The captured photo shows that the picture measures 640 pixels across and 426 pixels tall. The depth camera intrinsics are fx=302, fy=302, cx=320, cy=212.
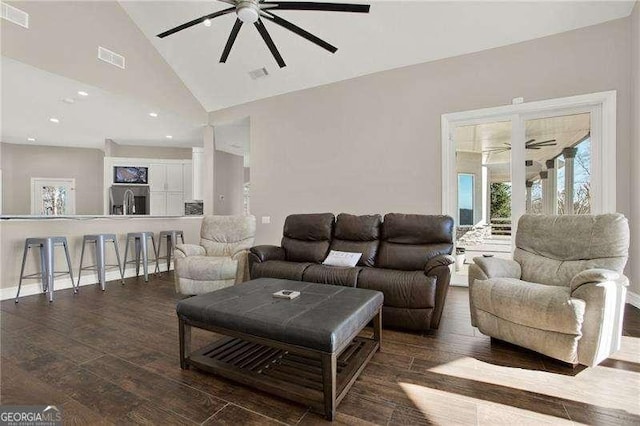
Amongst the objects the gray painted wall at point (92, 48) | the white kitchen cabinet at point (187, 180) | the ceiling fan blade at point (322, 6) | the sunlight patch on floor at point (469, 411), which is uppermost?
the gray painted wall at point (92, 48)

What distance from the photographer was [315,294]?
7.13ft

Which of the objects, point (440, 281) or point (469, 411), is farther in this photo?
point (440, 281)

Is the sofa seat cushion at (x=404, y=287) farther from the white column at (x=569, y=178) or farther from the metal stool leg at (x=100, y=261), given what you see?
the metal stool leg at (x=100, y=261)

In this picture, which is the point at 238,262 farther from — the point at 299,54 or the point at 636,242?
the point at 636,242

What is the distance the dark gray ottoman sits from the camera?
1538mm

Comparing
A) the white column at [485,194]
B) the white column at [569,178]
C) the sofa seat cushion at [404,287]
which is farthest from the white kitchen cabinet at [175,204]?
the white column at [569,178]

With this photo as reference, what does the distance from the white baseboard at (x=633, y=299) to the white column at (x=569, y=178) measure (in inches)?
40.9

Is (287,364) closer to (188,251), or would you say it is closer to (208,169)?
(188,251)

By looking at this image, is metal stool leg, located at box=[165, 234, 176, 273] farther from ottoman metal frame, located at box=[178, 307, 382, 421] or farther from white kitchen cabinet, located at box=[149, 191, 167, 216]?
ottoman metal frame, located at box=[178, 307, 382, 421]

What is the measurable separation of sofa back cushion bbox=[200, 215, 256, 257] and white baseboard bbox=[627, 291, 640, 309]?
14.5 ft

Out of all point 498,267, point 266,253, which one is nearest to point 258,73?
point 266,253

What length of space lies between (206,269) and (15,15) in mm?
3662

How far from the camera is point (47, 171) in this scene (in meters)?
7.77

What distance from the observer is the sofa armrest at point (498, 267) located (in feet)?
8.08
